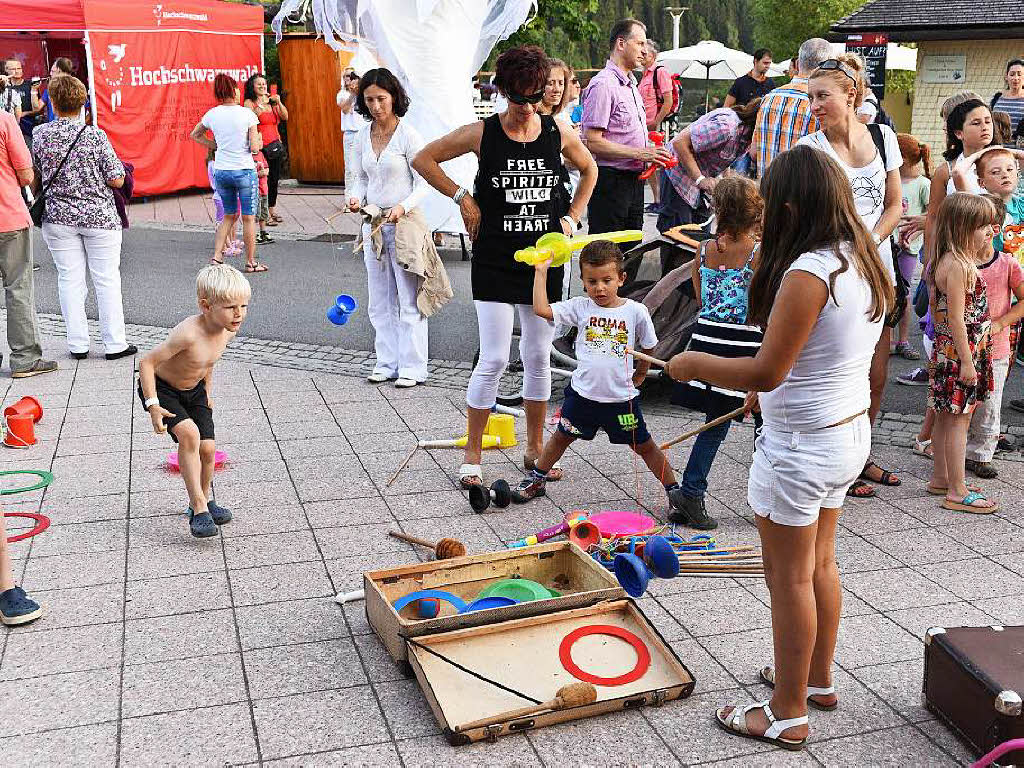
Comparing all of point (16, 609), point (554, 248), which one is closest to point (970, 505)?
point (554, 248)

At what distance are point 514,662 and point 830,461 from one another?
1293 millimetres

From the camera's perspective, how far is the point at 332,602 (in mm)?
4441

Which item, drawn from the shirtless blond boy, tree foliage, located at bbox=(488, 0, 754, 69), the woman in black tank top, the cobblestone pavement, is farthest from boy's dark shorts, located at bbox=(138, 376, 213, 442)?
tree foliage, located at bbox=(488, 0, 754, 69)

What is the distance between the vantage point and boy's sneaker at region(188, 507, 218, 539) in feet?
16.5

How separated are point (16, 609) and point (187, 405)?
1.21 metres

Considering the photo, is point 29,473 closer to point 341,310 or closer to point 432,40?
point 341,310

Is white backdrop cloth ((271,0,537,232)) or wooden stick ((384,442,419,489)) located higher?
white backdrop cloth ((271,0,537,232))

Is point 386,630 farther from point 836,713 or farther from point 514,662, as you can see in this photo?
point 836,713

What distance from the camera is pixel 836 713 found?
361 cm

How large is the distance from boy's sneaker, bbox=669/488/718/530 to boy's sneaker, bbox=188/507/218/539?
2.16 m

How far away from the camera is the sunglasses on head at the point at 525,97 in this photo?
5234 mm

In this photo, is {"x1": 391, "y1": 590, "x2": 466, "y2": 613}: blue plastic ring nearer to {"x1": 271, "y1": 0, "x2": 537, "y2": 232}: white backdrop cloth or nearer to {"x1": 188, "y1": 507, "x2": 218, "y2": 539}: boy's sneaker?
{"x1": 188, "y1": 507, "x2": 218, "y2": 539}: boy's sneaker

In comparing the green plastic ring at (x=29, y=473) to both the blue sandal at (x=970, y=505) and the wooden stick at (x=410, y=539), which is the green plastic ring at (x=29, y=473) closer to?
the wooden stick at (x=410, y=539)

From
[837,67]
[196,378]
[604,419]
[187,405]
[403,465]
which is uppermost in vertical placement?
[837,67]
